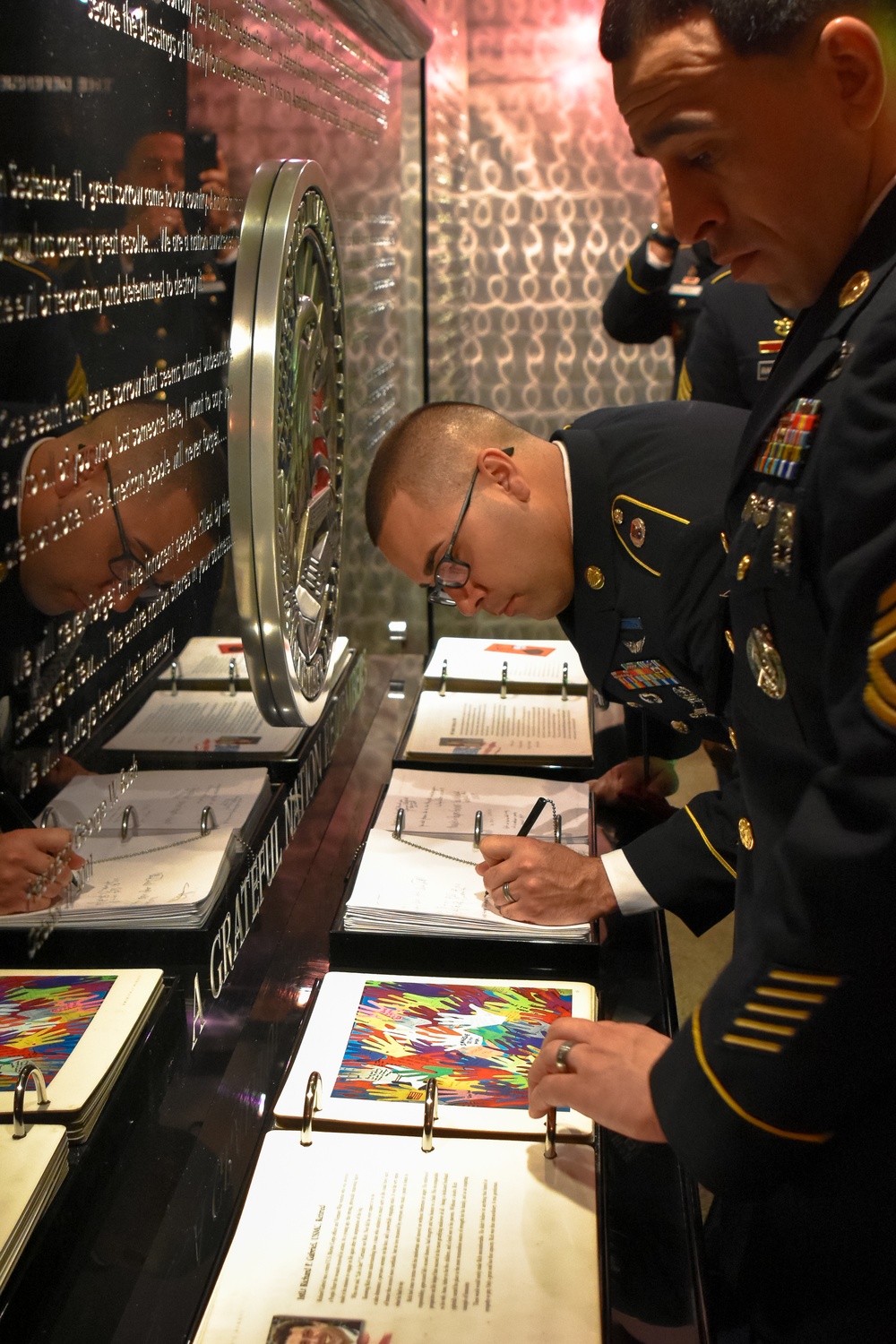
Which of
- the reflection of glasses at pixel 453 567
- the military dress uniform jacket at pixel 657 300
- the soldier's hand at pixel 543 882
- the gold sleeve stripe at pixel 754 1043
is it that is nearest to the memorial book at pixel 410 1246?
the gold sleeve stripe at pixel 754 1043

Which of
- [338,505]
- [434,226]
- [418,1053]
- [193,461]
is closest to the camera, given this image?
[418,1053]

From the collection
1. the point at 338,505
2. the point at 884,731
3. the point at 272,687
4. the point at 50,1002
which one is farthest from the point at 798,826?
the point at 338,505

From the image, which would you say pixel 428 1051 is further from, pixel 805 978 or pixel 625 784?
pixel 625 784

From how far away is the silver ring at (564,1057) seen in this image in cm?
99

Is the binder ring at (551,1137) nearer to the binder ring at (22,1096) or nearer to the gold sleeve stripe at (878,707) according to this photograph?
the binder ring at (22,1096)

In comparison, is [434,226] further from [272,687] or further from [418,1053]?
[418,1053]

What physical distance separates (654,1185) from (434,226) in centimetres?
271

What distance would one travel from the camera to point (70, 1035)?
41.6 inches

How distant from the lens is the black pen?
5.08 ft

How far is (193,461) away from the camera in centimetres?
137

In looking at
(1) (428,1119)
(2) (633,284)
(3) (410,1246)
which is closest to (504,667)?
(1) (428,1119)

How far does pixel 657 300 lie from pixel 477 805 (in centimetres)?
231

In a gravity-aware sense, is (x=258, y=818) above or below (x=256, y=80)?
below

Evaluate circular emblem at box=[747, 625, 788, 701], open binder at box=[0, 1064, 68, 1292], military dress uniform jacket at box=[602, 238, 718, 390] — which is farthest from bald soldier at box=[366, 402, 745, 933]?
military dress uniform jacket at box=[602, 238, 718, 390]
